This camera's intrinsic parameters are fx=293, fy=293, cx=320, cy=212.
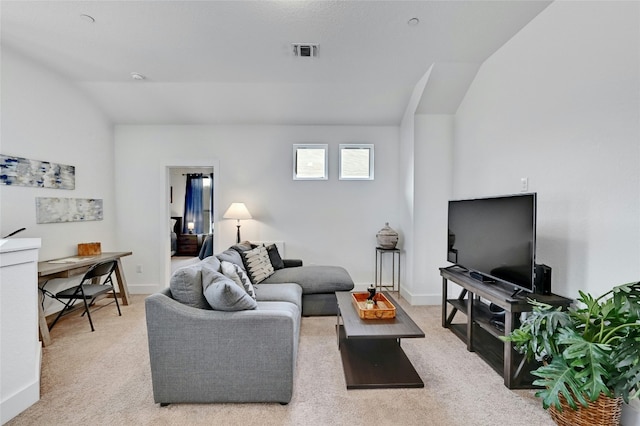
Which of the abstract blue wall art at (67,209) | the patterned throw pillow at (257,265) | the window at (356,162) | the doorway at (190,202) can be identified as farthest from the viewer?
the doorway at (190,202)

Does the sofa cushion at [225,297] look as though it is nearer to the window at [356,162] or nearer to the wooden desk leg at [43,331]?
the wooden desk leg at [43,331]

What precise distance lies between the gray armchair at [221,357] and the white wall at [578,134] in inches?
86.1

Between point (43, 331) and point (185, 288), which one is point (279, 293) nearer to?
point (185, 288)

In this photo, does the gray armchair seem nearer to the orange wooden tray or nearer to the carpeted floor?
the carpeted floor

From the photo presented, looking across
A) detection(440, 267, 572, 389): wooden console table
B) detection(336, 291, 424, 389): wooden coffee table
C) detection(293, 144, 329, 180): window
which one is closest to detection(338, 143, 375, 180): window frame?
detection(293, 144, 329, 180): window

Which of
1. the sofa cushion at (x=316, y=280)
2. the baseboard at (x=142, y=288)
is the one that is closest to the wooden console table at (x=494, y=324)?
the sofa cushion at (x=316, y=280)

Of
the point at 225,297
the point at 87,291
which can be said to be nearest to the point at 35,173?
the point at 87,291

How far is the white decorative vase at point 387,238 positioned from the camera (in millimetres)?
4324

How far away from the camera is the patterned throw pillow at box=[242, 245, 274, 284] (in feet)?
11.4

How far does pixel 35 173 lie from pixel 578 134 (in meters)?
5.16

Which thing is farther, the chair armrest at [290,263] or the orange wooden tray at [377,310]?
the chair armrest at [290,263]

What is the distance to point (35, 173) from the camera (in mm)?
3219

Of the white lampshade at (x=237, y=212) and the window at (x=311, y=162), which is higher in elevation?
the window at (x=311, y=162)

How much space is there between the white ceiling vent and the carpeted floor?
2966 mm
